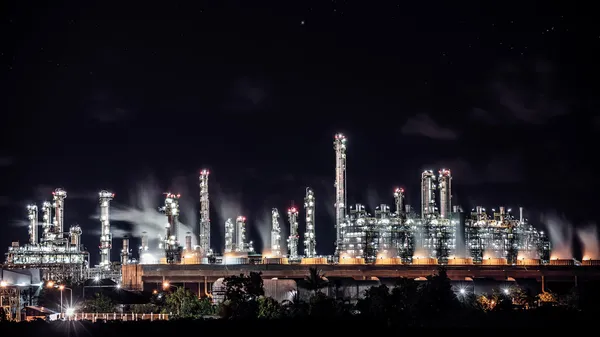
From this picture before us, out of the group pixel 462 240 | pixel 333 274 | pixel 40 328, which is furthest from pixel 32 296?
pixel 462 240

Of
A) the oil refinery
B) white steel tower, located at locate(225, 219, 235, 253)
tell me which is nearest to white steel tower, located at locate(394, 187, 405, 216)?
the oil refinery

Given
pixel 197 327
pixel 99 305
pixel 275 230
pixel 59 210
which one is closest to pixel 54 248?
pixel 59 210

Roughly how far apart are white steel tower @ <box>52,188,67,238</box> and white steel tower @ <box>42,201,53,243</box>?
1.27 meters

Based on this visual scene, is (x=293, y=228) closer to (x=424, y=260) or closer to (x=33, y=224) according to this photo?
(x=424, y=260)

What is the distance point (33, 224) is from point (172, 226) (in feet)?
96.3

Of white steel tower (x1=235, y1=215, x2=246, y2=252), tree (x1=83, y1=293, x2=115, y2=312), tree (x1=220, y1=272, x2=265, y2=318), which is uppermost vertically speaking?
white steel tower (x1=235, y1=215, x2=246, y2=252)

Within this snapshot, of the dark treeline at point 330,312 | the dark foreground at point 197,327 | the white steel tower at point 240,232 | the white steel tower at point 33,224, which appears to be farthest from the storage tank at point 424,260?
the dark foreground at point 197,327

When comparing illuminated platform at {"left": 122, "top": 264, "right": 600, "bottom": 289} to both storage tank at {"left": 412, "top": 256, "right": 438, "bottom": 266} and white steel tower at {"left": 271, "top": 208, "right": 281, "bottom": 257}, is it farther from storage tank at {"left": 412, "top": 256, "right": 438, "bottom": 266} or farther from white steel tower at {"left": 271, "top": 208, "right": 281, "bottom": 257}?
white steel tower at {"left": 271, "top": 208, "right": 281, "bottom": 257}

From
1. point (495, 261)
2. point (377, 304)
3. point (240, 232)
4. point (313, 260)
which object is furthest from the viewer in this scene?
point (240, 232)

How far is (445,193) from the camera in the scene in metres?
129

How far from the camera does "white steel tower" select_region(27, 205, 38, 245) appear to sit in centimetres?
13838

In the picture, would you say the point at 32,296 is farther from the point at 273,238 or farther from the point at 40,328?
the point at 273,238

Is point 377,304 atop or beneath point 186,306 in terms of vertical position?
atop

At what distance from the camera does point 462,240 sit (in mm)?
129500
